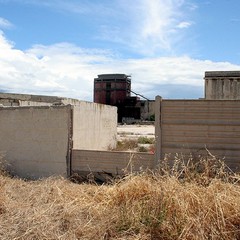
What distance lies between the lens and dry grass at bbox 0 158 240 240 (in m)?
4.48

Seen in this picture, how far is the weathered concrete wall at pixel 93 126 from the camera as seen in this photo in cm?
991

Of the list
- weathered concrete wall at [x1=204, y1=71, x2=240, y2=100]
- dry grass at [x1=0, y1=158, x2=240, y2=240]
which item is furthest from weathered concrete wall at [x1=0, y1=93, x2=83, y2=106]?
dry grass at [x1=0, y1=158, x2=240, y2=240]

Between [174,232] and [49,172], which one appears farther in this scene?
[49,172]

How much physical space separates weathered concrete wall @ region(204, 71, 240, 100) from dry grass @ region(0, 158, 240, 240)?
9.82 m

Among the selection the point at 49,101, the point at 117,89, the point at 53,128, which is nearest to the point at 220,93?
the point at 49,101

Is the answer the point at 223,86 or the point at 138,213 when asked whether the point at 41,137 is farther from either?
the point at 223,86

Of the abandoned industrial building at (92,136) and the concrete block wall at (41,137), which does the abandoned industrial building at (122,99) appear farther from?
the concrete block wall at (41,137)

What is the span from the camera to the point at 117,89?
51281mm

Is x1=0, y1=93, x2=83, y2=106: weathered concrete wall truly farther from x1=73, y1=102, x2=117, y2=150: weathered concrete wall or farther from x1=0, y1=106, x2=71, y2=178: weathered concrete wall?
x1=0, y1=106, x2=71, y2=178: weathered concrete wall

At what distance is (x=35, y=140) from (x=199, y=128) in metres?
4.16

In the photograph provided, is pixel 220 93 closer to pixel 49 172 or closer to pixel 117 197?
pixel 49 172

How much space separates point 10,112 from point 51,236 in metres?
5.83

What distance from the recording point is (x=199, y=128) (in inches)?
309

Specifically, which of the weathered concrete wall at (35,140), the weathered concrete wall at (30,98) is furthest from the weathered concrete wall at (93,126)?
the weathered concrete wall at (30,98)
